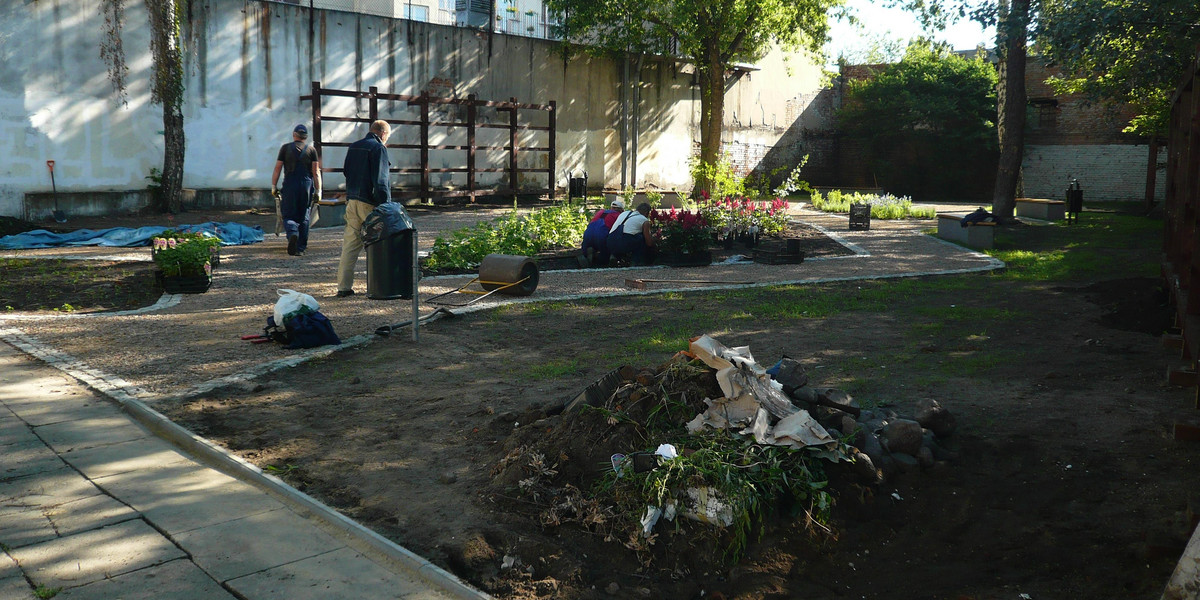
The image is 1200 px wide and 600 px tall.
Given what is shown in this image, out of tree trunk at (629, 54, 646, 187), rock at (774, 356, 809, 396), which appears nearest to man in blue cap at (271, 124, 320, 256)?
rock at (774, 356, 809, 396)

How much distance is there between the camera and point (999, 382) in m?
6.27

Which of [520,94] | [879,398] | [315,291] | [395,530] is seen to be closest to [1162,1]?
[879,398]

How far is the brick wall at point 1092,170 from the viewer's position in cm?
3225

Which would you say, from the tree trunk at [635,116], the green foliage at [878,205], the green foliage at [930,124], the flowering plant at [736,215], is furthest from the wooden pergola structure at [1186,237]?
the green foliage at [930,124]

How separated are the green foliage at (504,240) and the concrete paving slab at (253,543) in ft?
25.4

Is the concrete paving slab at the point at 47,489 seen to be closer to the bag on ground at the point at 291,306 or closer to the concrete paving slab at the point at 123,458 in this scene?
the concrete paving slab at the point at 123,458

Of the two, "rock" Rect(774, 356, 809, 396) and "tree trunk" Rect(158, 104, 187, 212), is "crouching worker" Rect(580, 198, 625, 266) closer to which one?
"rock" Rect(774, 356, 809, 396)

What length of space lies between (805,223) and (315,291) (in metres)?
12.3

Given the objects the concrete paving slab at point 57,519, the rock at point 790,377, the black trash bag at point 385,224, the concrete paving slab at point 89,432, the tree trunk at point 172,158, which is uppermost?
the tree trunk at point 172,158

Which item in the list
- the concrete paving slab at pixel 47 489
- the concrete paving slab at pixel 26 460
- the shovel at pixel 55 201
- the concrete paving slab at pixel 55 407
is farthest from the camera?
the shovel at pixel 55 201

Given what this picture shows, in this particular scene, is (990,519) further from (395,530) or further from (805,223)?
(805,223)

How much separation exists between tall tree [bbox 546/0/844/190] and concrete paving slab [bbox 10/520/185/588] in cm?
2216

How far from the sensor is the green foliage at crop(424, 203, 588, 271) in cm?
1179

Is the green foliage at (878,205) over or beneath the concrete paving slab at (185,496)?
over
